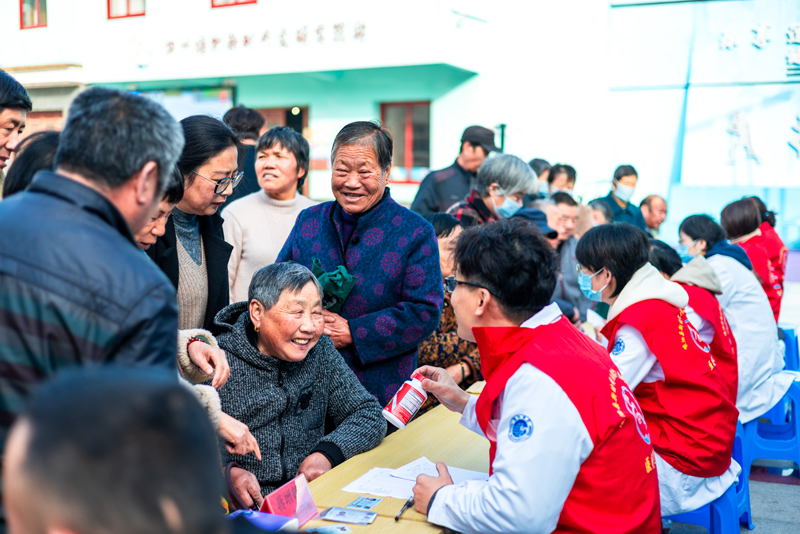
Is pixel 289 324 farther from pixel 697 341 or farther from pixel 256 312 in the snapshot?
pixel 697 341

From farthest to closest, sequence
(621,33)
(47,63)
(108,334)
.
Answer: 1. (47,63)
2. (621,33)
3. (108,334)

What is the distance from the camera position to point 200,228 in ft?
8.66

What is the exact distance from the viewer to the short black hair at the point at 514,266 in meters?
1.76

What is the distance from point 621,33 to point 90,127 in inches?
465

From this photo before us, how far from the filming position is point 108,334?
1066 mm

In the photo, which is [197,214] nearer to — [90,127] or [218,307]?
[218,307]

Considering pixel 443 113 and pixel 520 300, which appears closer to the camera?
pixel 520 300

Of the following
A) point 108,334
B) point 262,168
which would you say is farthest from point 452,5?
point 108,334

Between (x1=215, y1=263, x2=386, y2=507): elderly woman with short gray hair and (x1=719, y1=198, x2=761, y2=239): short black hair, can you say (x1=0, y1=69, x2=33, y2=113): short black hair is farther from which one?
(x1=719, y1=198, x2=761, y2=239): short black hair

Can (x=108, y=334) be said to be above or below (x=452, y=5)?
below

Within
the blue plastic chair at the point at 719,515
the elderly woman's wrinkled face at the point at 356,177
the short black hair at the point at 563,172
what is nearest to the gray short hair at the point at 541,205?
the short black hair at the point at 563,172

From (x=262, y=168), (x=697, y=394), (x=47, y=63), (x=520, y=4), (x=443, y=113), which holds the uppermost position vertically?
(x=520, y=4)

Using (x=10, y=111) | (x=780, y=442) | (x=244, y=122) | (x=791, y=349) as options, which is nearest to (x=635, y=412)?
(x=10, y=111)

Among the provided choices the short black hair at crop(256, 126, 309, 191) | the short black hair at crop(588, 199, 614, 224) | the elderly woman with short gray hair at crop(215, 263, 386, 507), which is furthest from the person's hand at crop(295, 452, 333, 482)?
the short black hair at crop(588, 199, 614, 224)
